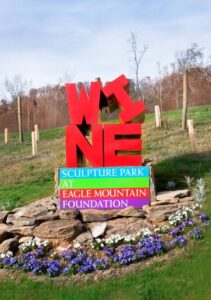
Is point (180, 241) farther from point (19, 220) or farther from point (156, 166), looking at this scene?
point (156, 166)

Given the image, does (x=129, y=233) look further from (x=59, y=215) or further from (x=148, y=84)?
(x=148, y=84)

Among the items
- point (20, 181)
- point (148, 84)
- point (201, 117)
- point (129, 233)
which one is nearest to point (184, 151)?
point (20, 181)

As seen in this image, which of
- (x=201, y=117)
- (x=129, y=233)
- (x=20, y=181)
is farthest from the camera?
(x=201, y=117)

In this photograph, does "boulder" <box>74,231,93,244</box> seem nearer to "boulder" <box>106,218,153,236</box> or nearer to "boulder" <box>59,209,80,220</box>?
"boulder" <box>106,218,153,236</box>

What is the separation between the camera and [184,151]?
11539 millimetres

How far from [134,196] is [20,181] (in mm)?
5207

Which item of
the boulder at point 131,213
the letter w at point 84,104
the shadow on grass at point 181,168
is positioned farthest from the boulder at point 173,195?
the letter w at point 84,104

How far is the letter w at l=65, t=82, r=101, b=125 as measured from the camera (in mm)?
7781

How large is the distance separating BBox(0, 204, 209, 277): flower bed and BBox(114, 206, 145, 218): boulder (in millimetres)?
506

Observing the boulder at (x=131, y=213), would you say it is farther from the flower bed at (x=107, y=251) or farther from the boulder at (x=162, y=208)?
the flower bed at (x=107, y=251)

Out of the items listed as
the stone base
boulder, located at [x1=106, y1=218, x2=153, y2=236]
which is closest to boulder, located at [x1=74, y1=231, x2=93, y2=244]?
the stone base

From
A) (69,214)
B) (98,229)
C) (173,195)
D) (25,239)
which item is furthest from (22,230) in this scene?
(173,195)

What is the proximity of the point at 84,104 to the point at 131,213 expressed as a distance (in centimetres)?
235

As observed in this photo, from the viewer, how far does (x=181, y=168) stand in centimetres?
909
